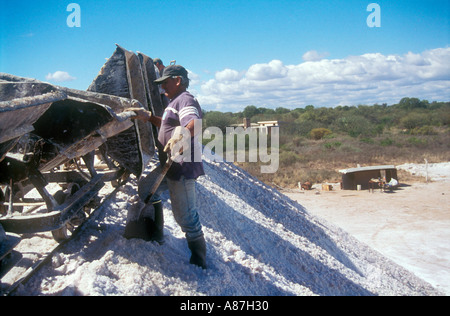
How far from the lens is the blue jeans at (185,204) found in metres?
3.13

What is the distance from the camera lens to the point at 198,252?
323 cm

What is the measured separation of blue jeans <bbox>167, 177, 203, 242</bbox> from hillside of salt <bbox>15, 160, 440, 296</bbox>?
0.97 ft

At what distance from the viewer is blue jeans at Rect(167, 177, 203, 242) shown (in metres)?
3.13

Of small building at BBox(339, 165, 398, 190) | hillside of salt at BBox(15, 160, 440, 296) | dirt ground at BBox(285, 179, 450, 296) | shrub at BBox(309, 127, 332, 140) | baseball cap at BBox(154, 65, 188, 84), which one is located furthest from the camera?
shrub at BBox(309, 127, 332, 140)

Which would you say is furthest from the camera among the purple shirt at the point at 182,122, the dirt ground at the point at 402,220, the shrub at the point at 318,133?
the shrub at the point at 318,133

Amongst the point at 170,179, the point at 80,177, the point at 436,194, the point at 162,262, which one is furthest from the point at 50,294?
A: the point at 436,194

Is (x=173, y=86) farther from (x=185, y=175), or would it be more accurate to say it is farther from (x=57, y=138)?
(x=57, y=138)

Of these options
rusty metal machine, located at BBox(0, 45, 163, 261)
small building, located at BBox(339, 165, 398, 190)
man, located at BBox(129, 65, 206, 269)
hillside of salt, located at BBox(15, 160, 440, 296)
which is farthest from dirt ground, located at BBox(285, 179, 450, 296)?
rusty metal machine, located at BBox(0, 45, 163, 261)

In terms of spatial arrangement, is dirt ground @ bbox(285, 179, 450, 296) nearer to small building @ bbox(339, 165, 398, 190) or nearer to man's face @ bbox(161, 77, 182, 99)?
small building @ bbox(339, 165, 398, 190)

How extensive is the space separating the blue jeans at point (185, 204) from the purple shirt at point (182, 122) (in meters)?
0.06

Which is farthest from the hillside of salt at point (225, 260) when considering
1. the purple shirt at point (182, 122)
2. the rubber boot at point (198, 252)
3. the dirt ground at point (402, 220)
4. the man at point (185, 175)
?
the dirt ground at point (402, 220)

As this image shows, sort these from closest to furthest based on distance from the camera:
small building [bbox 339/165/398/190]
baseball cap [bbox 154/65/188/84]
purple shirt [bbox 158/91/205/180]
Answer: purple shirt [bbox 158/91/205/180] → baseball cap [bbox 154/65/188/84] → small building [bbox 339/165/398/190]

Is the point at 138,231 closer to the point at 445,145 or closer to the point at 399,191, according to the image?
the point at 399,191

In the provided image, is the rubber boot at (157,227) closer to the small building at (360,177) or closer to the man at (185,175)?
the man at (185,175)
